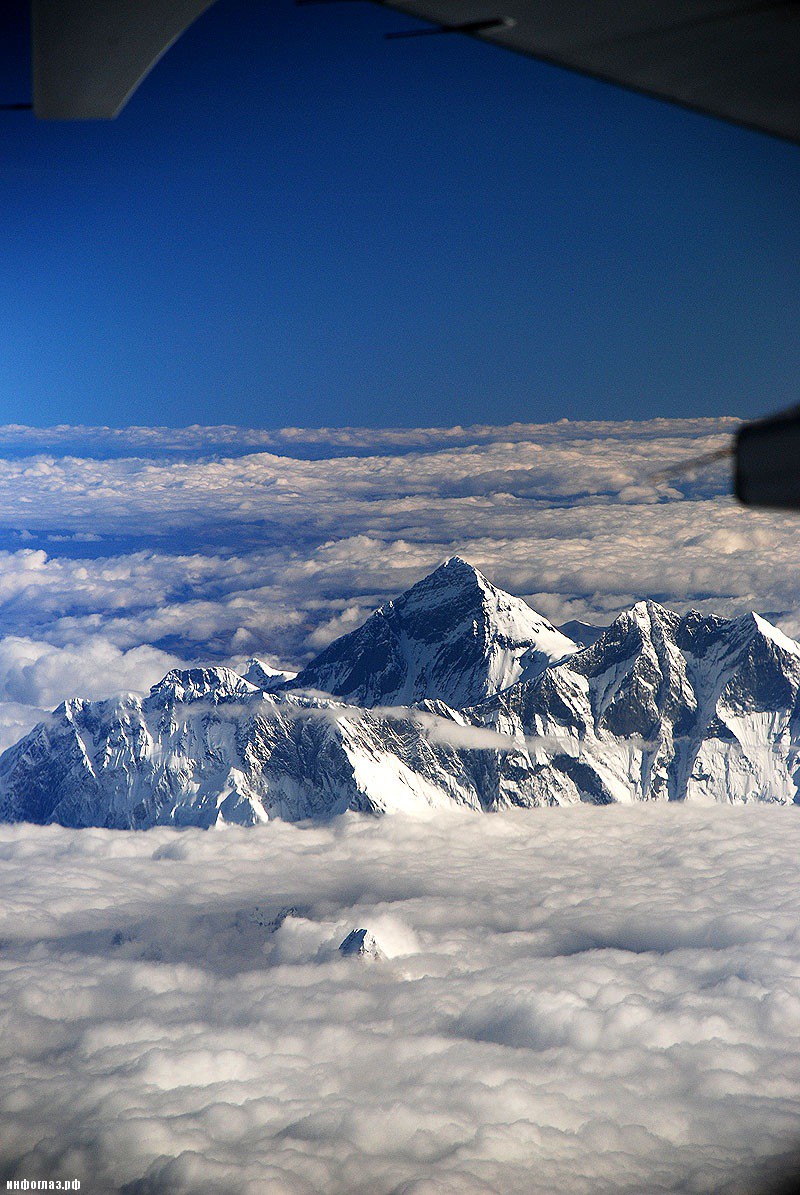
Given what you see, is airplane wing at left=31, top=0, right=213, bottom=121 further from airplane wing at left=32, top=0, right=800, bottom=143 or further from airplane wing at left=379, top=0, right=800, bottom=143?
airplane wing at left=379, top=0, right=800, bottom=143

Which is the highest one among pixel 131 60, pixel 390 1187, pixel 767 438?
pixel 131 60

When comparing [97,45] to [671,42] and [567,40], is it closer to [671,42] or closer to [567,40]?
[567,40]

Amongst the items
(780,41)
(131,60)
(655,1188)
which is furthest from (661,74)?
(655,1188)

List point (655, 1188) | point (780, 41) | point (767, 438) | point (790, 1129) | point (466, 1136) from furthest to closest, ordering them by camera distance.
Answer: point (466, 1136)
point (790, 1129)
point (655, 1188)
point (780, 41)
point (767, 438)

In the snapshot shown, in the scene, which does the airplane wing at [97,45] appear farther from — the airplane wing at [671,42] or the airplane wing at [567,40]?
the airplane wing at [671,42]

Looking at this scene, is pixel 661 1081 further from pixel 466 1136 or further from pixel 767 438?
pixel 767 438

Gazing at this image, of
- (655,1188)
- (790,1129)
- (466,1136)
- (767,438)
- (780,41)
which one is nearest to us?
(767,438)

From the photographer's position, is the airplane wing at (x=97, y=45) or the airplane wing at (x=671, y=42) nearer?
the airplane wing at (x=97, y=45)

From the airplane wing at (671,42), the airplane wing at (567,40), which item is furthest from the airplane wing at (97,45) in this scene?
the airplane wing at (671,42)

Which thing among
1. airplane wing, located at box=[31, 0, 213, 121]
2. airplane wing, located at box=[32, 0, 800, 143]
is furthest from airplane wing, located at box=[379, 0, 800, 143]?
airplane wing, located at box=[31, 0, 213, 121]
